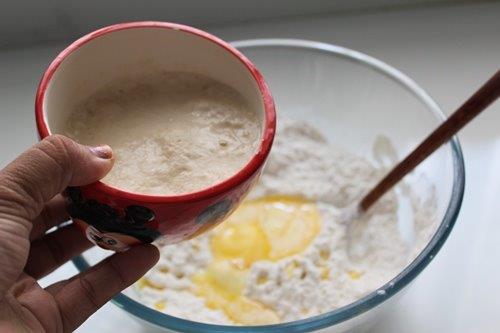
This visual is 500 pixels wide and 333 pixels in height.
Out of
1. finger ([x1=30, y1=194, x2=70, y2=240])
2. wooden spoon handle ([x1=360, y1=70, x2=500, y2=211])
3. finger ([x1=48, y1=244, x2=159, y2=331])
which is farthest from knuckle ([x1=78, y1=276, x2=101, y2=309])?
wooden spoon handle ([x1=360, y1=70, x2=500, y2=211])

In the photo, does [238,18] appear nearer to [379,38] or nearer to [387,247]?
[379,38]

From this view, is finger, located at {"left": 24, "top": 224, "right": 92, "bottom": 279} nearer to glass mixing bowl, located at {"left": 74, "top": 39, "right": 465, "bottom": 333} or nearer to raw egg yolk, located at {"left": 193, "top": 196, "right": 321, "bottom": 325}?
glass mixing bowl, located at {"left": 74, "top": 39, "right": 465, "bottom": 333}

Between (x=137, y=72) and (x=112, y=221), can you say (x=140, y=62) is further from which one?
(x=112, y=221)

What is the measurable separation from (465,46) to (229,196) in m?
0.60

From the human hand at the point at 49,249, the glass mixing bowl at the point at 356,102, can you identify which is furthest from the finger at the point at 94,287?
the glass mixing bowl at the point at 356,102

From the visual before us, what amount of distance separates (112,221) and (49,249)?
0.22 metres

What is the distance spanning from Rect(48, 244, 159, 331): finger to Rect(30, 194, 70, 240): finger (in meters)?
0.09

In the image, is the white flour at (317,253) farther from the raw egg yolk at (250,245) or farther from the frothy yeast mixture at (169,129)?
the frothy yeast mixture at (169,129)

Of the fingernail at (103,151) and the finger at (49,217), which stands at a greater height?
the fingernail at (103,151)

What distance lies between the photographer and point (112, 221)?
1.66 feet

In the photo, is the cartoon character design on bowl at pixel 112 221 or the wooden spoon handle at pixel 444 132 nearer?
the cartoon character design on bowl at pixel 112 221

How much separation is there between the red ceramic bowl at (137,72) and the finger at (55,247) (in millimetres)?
155

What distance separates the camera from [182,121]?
0.56 metres

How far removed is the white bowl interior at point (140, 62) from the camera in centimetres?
55
